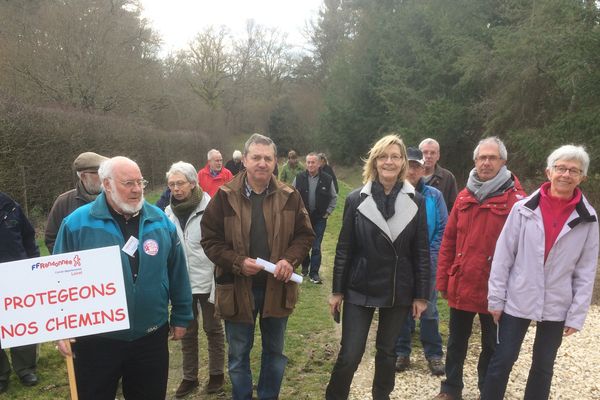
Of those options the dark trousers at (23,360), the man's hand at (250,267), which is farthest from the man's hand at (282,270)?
the dark trousers at (23,360)

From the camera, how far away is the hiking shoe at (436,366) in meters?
4.34

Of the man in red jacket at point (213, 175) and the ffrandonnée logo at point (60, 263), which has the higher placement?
the man in red jacket at point (213, 175)

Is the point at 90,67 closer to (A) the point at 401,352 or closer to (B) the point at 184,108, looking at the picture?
(B) the point at 184,108

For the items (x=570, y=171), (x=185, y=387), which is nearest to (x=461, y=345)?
(x=570, y=171)

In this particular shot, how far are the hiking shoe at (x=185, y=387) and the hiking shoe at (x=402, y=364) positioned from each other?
1.95 metres

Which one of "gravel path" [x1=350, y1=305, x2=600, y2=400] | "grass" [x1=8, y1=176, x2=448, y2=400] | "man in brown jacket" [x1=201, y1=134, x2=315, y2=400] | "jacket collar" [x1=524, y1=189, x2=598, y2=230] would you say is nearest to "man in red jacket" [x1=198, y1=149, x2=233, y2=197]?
"grass" [x1=8, y1=176, x2=448, y2=400]

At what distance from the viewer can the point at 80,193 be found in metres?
3.90

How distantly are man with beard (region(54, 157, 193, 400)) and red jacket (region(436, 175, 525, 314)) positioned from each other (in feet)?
7.32

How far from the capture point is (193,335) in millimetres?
4117

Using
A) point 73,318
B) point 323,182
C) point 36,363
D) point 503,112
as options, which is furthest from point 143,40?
point 73,318

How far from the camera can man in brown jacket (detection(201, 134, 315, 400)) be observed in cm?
322

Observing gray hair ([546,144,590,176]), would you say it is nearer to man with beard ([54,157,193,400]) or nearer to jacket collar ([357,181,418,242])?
jacket collar ([357,181,418,242])

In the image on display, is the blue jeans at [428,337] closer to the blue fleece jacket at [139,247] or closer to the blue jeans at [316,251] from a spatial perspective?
the blue fleece jacket at [139,247]

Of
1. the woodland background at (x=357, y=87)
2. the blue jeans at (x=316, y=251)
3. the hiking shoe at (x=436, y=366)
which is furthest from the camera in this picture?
the woodland background at (x=357, y=87)
